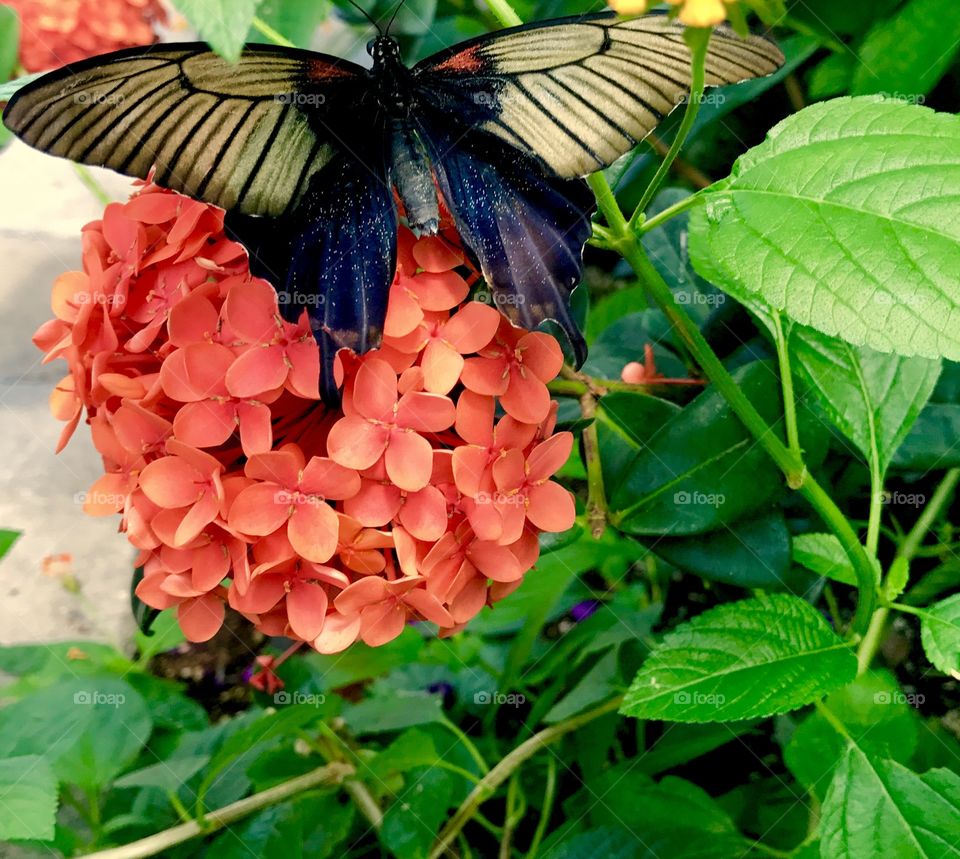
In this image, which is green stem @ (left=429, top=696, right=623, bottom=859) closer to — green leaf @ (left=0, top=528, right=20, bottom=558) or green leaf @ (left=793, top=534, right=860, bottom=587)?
green leaf @ (left=793, top=534, right=860, bottom=587)

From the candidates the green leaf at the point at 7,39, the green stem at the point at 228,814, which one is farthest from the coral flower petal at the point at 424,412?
the green leaf at the point at 7,39

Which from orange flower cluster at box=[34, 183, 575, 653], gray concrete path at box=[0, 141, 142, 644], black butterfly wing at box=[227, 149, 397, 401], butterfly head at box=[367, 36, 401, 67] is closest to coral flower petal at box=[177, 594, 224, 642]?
orange flower cluster at box=[34, 183, 575, 653]

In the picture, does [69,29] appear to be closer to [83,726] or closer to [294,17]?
[294,17]

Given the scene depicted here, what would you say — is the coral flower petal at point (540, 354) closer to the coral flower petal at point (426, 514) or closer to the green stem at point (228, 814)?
the coral flower petal at point (426, 514)

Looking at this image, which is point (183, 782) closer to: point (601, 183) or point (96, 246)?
point (96, 246)

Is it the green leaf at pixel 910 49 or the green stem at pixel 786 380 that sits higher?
the green leaf at pixel 910 49
